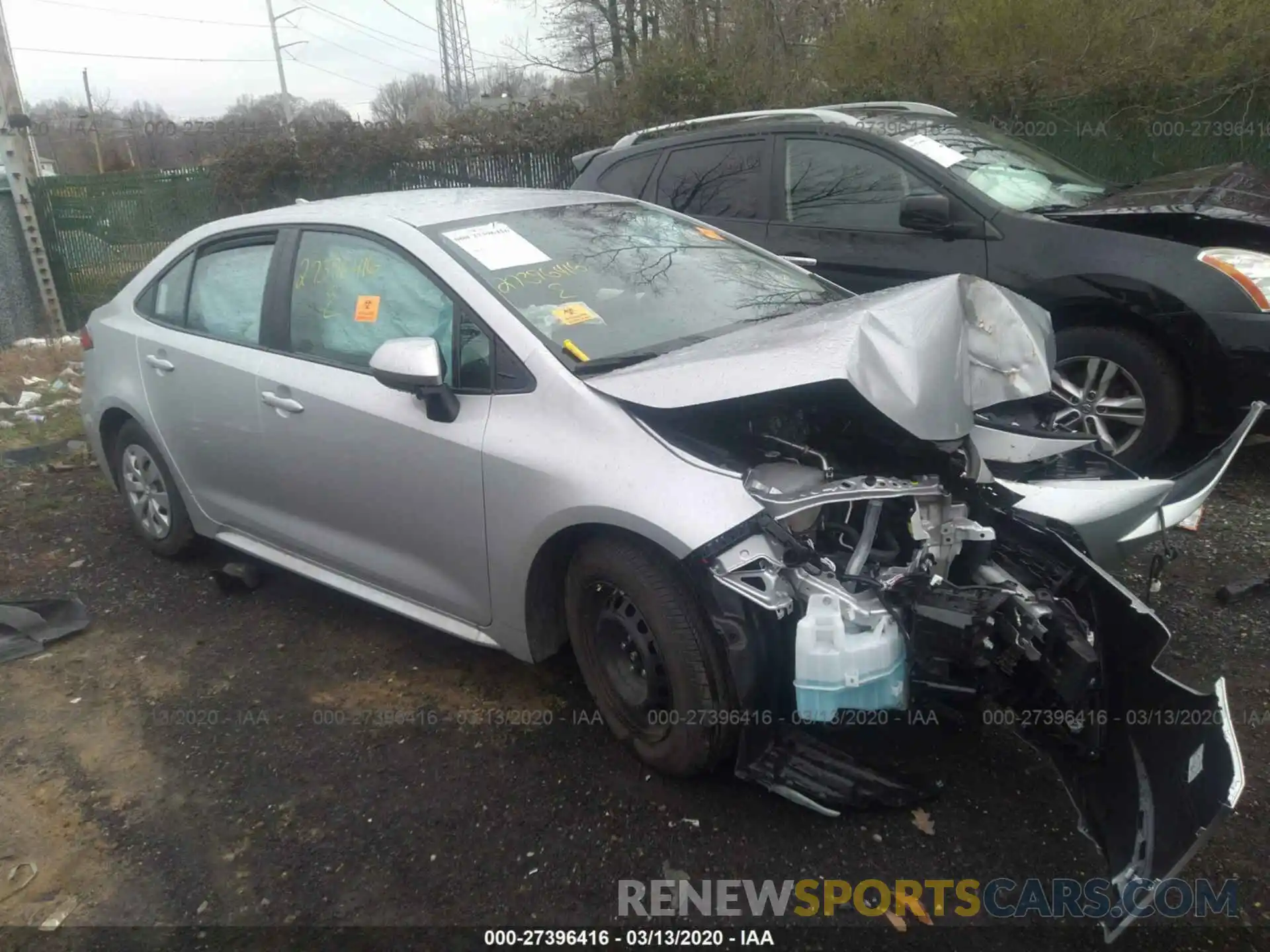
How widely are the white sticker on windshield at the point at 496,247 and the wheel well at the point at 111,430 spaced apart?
2.30 m

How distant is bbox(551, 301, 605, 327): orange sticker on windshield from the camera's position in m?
3.16

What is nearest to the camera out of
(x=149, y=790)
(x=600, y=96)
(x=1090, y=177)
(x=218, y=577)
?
(x=149, y=790)

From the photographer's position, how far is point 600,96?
14664 millimetres

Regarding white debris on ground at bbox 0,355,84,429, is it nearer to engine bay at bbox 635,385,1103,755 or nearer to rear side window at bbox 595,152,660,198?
rear side window at bbox 595,152,660,198

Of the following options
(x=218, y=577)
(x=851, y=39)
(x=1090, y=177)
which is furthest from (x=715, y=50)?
(x=218, y=577)

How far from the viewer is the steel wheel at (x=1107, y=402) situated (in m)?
4.61

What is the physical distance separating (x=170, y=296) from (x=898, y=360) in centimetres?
344

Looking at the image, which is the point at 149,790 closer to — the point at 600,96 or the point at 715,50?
the point at 715,50

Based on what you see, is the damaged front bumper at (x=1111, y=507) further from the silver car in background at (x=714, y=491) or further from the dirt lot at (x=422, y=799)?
the dirt lot at (x=422, y=799)

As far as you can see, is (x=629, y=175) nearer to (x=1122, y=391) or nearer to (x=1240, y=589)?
(x=1122, y=391)

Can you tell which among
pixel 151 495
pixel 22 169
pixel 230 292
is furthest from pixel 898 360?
pixel 22 169

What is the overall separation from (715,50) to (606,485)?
11952mm

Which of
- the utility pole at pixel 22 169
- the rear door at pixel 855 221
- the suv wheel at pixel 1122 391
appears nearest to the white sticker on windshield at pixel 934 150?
the rear door at pixel 855 221

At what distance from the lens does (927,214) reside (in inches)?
190
